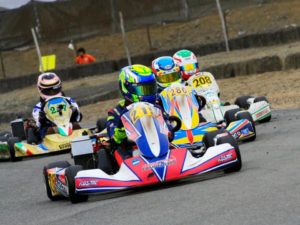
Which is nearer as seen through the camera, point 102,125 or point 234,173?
point 234,173

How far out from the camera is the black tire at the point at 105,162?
27.0 feet

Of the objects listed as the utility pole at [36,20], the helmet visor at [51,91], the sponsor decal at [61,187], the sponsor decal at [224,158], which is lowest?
the sponsor decal at [61,187]

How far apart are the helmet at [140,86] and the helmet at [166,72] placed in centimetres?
286

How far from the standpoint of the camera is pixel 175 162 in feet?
24.6

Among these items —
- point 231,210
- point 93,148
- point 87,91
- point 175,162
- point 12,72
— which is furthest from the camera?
point 12,72

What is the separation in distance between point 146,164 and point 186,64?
527 centimetres

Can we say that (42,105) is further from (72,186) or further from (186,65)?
(72,186)

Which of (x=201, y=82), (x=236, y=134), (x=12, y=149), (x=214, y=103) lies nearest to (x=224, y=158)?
(x=236, y=134)

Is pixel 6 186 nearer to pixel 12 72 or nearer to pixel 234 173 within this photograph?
pixel 234 173

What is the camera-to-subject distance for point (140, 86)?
27.2 feet

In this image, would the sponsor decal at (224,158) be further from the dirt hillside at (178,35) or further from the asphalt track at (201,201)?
the dirt hillside at (178,35)

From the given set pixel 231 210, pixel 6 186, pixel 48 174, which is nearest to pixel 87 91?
pixel 6 186

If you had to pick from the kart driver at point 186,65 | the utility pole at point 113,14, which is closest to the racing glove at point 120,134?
the kart driver at point 186,65

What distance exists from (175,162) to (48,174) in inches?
52.8
